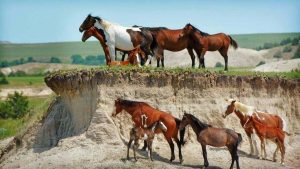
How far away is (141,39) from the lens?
73.0ft

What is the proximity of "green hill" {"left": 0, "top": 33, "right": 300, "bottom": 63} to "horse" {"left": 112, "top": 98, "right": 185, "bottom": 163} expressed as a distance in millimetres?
109589

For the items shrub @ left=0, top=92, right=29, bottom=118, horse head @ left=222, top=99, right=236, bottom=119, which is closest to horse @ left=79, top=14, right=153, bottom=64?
horse head @ left=222, top=99, right=236, bottom=119

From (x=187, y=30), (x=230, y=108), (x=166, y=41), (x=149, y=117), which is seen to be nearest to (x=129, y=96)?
(x=149, y=117)

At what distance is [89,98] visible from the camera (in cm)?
2073

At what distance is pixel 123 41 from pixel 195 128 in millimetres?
4873

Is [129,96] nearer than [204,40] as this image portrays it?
Yes

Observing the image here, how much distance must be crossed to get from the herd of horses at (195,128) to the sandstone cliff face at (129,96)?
975mm

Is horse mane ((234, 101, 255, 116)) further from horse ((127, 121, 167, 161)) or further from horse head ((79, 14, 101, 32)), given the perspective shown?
horse head ((79, 14, 101, 32))

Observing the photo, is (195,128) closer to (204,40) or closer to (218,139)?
(218,139)

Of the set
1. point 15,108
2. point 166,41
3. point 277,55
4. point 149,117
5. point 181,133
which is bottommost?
point 15,108

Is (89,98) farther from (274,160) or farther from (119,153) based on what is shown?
(274,160)

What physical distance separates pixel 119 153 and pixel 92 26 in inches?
204

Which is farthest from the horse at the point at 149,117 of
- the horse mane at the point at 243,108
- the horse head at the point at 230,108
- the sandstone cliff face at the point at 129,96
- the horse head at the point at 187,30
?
the horse head at the point at 187,30

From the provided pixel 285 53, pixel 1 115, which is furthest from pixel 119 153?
pixel 285 53
